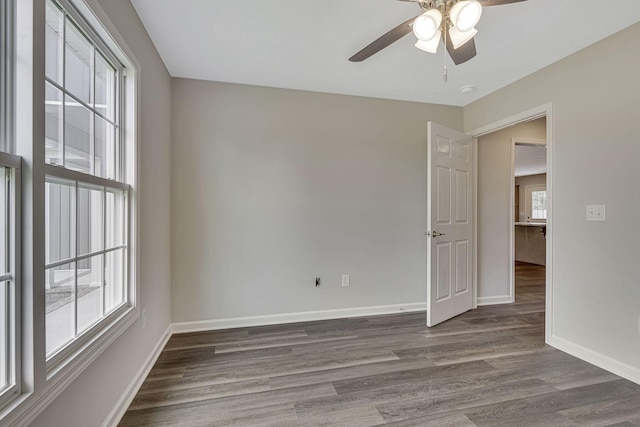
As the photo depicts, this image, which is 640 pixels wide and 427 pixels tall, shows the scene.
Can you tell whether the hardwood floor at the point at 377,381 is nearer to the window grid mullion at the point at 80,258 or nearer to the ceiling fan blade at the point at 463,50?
the window grid mullion at the point at 80,258

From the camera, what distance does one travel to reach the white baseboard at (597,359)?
1913mm

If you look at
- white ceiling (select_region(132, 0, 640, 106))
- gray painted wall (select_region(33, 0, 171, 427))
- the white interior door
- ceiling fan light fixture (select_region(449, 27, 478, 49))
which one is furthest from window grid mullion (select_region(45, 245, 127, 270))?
the white interior door

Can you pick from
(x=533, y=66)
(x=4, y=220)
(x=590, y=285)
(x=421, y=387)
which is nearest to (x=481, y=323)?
(x=590, y=285)

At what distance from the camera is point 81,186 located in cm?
133

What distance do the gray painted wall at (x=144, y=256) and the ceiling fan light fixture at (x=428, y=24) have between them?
1546 millimetres

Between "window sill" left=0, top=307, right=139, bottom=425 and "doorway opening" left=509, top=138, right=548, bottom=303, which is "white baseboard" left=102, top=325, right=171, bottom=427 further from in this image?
"doorway opening" left=509, top=138, right=548, bottom=303

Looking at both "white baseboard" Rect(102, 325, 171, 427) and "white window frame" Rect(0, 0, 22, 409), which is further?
"white baseboard" Rect(102, 325, 171, 427)

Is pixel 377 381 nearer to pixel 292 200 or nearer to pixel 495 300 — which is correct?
pixel 292 200

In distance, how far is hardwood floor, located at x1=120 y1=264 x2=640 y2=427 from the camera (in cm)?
157

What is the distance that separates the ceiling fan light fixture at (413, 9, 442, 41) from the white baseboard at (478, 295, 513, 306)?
10.2ft

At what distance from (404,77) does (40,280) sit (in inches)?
113

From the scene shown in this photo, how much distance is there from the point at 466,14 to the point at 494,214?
2.75m

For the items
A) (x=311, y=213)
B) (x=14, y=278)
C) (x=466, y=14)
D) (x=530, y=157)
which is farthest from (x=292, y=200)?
(x=530, y=157)

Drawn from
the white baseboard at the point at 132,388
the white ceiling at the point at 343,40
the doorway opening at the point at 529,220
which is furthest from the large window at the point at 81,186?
the doorway opening at the point at 529,220
